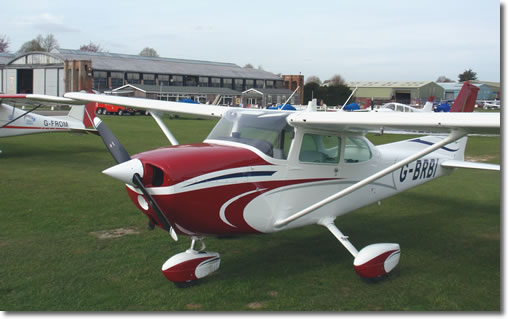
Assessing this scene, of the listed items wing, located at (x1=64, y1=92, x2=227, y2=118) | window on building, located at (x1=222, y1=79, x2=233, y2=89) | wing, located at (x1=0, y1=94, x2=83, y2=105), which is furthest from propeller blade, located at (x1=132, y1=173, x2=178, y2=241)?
window on building, located at (x1=222, y1=79, x2=233, y2=89)

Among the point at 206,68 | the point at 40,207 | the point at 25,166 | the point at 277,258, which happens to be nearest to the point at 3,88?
the point at 206,68

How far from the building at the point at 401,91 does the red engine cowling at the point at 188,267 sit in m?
80.1

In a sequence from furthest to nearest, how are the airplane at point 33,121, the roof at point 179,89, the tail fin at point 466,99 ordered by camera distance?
the roof at point 179,89 → the airplane at point 33,121 → the tail fin at point 466,99

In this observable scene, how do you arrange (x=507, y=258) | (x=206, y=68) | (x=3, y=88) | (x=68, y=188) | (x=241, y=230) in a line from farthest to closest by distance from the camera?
(x=206, y=68)
(x=3, y=88)
(x=68, y=188)
(x=241, y=230)
(x=507, y=258)

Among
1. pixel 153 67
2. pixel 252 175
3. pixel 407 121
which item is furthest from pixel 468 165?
pixel 153 67

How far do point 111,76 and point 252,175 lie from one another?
53585mm

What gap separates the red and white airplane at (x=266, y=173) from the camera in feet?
14.0

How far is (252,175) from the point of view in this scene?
4746 mm

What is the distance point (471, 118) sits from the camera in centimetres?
426

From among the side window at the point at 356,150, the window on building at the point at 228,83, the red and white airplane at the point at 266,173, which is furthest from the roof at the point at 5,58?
the side window at the point at 356,150

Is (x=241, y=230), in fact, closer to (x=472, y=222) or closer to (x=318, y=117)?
(x=318, y=117)

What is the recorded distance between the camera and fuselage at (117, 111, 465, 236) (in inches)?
170

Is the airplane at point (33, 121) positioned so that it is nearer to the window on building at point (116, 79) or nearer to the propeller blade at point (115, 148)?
the propeller blade at point (115, 148)

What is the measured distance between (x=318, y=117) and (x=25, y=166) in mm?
9741
